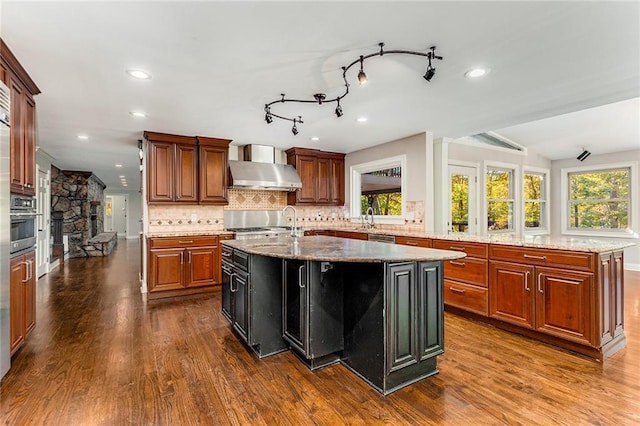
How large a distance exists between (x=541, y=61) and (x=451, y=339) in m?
2.42

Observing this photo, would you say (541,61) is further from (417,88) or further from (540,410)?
(540,410)

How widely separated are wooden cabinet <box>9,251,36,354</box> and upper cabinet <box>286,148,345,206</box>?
364 cm

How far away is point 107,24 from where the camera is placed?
1938mm

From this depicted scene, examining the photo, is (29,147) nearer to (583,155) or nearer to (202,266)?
(202,266)

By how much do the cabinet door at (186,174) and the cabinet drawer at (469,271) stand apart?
143 inches

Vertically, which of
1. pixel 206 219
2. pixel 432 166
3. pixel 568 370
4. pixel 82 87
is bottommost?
pixel 568 370

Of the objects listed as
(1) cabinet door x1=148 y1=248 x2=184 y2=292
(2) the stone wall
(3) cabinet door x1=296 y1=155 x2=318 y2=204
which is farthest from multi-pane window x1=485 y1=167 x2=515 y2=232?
(2) the stone wall

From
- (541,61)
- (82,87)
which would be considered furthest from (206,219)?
(541,61)

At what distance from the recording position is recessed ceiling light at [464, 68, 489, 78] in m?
2.58

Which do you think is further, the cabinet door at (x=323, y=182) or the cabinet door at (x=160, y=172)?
the cabinet door at (x=323, y=182)

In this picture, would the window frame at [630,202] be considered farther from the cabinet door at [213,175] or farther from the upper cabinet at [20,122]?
the upper cabinet at [20,122]

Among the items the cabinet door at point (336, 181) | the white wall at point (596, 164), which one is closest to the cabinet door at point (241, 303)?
the cabinet door at point (336, 181)

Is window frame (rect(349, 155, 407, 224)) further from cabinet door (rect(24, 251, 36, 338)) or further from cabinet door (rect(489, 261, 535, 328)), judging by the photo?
cabinet door (rect(24, 251, 36, 338))

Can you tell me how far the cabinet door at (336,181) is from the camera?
6.05m
